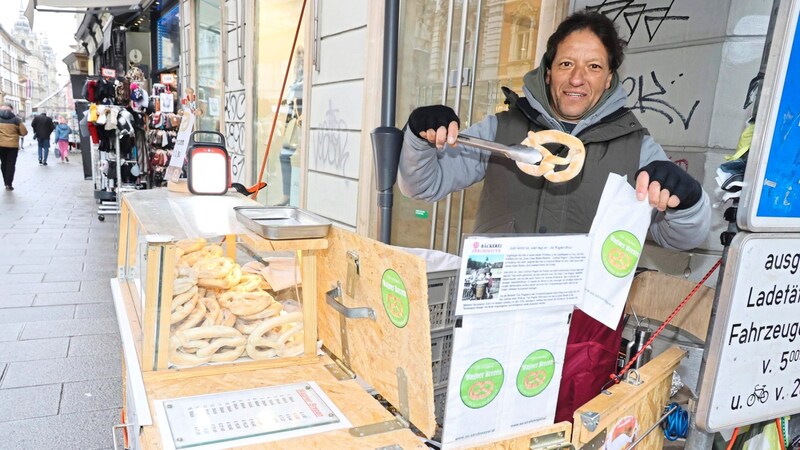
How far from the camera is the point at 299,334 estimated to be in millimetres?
1852

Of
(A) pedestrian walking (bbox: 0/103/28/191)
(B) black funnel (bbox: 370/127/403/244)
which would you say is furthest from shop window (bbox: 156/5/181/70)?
(B) black funnel (bbox: 370/127/403/244)

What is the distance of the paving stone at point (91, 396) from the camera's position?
10.5ft

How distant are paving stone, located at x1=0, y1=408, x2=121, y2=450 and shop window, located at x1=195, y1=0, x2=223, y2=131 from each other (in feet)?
25.0

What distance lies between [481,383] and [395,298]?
0.97 feet

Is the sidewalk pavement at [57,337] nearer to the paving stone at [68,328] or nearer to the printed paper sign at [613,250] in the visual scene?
the paving stone at [68,328]

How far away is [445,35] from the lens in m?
4.68

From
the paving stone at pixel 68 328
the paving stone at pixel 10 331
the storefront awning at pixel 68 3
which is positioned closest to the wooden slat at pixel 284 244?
the paving stone at pixel 68 328

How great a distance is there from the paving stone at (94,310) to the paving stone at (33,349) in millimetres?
566

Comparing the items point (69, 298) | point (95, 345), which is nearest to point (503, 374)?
point (95, 345)

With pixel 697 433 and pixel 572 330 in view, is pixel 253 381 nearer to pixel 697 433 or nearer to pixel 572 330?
pixel 572 330

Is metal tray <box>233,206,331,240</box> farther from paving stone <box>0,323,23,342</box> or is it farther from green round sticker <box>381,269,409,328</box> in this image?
paving stone <box>0,323,23,342</box>

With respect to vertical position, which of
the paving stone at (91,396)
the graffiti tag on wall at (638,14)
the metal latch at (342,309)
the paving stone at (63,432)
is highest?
the graffiti tag on wall at (638,14)

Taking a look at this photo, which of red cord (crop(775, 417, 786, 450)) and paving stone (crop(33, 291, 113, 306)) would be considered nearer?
red cord (crop(775, 417, 786, 450))

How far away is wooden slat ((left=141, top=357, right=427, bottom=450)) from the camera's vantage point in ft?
4.35
